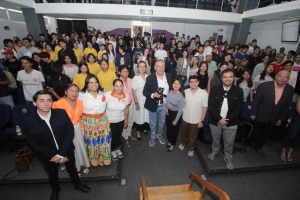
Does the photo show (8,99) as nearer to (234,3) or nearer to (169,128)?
(169,128)

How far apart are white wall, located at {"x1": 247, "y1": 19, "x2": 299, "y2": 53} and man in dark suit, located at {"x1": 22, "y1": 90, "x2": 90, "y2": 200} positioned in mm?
11352

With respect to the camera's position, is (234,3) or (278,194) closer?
(278,194)

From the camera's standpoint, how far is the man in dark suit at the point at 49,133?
1.75 m

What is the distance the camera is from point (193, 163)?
3080 millimetres

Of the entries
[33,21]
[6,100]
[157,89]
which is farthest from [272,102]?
[33,21]

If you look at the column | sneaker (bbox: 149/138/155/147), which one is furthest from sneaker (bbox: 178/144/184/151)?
the column

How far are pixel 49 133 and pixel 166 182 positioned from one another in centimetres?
205

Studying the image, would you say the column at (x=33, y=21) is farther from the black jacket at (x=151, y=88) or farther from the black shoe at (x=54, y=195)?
the black shoe at (x=54, y=195)

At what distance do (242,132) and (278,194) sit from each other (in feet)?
4.11

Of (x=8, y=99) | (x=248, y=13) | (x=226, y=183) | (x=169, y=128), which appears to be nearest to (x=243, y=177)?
(x=226, y=183)

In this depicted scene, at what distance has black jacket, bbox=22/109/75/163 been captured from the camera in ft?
5.78

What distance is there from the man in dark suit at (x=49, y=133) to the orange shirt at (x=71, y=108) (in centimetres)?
18

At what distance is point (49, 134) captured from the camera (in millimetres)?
1854

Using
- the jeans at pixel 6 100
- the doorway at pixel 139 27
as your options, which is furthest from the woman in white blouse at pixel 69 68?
the doorway at pixel 139 27
